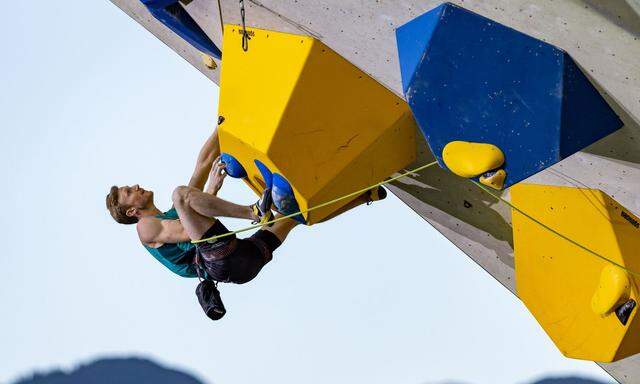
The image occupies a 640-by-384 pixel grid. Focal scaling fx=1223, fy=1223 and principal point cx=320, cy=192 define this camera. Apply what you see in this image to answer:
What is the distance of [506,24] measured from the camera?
4.02m

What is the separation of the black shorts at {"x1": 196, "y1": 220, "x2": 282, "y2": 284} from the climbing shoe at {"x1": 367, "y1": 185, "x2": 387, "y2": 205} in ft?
1.63

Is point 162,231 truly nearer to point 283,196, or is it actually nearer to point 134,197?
point 134,197

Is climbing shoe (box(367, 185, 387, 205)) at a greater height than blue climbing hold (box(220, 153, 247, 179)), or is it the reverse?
blue climbing hold (box(220, 153, 247, 179))

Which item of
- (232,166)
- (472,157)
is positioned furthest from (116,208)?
(472,157)

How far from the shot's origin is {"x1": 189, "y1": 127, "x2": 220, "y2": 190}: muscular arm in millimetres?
5105

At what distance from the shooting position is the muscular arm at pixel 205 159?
201 inches

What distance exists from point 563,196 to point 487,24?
0.85 m

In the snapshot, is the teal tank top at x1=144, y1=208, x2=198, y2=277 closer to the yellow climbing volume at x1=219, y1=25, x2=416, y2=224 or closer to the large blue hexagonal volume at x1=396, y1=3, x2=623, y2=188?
the yellow climbing volume at x1=219, y1=25, x2=416, y2=224

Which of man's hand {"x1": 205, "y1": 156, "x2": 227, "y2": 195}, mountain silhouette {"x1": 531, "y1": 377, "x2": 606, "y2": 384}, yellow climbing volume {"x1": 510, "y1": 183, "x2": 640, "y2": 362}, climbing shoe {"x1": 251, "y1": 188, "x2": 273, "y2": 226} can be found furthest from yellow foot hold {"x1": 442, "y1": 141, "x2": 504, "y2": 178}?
mountain silhouette {"x1": 531, "y1": 377, "x2": 606, "y2": 384}

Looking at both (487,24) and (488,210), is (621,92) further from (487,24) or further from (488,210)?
(488,210)

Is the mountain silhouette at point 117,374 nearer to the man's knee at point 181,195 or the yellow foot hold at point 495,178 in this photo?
the man's knee at point 181,195

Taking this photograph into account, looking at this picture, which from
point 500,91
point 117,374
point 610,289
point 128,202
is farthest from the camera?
point 117,374

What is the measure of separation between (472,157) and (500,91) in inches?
10.1

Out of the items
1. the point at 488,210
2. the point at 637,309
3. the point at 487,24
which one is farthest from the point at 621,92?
the point at 488,210
